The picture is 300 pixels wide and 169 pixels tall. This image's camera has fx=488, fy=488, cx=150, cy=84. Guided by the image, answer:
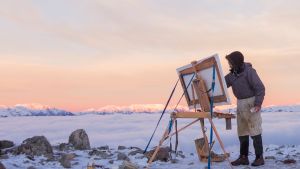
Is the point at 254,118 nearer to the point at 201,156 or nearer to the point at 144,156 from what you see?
the point at 201,156

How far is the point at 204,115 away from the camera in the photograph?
8875 mm

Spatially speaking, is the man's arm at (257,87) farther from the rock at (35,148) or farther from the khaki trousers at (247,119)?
the rock at (35,148)

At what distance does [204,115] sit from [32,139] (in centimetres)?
655

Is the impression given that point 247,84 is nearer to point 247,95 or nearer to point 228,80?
point 247,95

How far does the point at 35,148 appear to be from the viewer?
13.4 m

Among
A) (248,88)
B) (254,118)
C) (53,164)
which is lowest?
(53,164)

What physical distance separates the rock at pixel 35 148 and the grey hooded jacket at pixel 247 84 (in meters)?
5.87

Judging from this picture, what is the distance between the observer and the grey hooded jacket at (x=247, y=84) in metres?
9.25

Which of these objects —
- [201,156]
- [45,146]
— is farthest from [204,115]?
[45,146]

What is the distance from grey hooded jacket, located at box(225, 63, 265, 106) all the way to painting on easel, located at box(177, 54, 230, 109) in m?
0.53

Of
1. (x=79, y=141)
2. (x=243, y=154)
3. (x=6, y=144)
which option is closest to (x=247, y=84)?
(x=243, y=154)

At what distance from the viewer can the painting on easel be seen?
9070mm

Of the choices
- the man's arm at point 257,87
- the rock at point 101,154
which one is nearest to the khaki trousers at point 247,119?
the man's arm at point 257,87

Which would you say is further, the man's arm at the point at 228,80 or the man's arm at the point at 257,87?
the man's arm at the point at 228,80
